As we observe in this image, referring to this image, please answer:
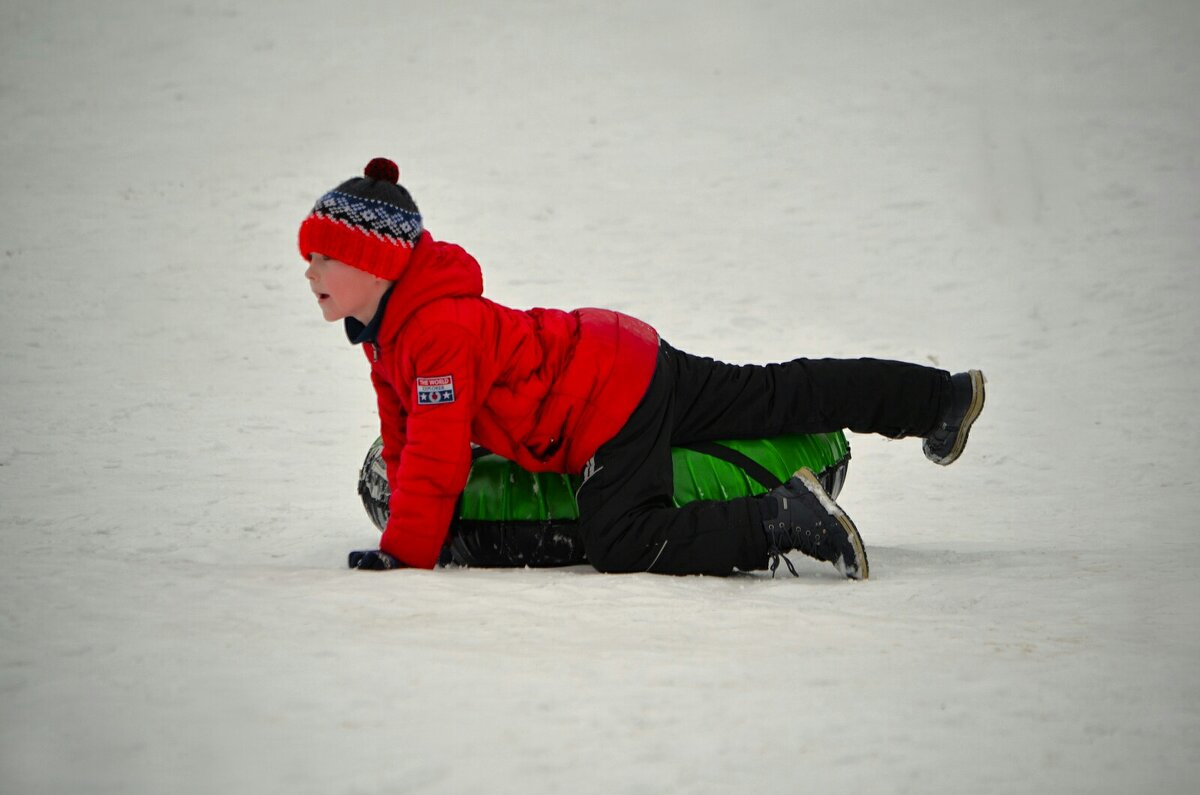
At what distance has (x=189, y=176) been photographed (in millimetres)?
6727

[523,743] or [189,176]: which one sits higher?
[189,176]

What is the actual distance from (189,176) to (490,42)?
2386 mm

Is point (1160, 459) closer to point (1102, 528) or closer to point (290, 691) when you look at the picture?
point (1102, 528)

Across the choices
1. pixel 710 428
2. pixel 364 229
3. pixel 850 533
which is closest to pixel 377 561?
pixel 364 229

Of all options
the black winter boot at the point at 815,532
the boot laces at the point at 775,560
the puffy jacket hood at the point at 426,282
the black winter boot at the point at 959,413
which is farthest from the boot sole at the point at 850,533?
the puffy jacket hood at the point at 426,282

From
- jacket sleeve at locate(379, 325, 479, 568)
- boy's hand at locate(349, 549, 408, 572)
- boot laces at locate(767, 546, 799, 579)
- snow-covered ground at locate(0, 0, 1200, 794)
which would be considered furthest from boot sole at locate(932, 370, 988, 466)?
A: boy's hand at locate(349, 549, 408, 572)

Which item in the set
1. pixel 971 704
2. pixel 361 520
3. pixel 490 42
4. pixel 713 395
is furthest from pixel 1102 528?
pixel 490 42

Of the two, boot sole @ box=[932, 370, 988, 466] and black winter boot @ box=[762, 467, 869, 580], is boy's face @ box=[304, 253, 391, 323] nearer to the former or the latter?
black winter boot @ box=[762, 467, 869, 580]

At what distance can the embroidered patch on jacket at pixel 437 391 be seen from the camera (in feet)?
8.74

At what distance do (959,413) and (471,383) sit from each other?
1.21 meters

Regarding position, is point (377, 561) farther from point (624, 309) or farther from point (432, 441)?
point (624, 309)

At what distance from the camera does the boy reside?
8.85 ft

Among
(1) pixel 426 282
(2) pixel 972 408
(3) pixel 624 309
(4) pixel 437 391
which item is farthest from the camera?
(3) pixel 624 309

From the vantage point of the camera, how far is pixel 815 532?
8.95 feet
